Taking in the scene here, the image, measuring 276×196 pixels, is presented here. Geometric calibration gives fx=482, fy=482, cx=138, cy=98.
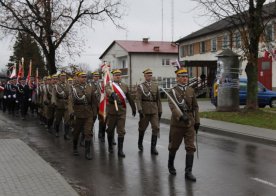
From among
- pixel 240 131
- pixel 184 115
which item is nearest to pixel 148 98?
pixel 184 115

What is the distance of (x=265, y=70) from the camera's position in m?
38.7

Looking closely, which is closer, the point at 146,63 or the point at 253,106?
the point at 253,106

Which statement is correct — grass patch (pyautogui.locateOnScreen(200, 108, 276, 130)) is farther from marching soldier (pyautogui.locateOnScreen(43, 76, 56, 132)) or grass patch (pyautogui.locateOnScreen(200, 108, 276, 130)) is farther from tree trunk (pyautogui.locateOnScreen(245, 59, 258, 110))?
marching soldier (pyautogui.locateOnScreen(43, 76, 56, 132))

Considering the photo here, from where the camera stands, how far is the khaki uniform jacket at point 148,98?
11086 mm

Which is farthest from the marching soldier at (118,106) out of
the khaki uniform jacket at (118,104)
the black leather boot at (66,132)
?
the black leather boot at (66,132)

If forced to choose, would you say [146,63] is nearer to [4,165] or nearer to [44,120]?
[44,120]

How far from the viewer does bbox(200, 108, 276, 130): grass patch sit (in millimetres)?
16844

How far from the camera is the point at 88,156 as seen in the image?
10328 millimetres

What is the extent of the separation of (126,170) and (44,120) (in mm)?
10028

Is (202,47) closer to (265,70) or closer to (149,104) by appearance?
(265,70)

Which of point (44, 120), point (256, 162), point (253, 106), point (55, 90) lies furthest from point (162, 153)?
point (253, 106)

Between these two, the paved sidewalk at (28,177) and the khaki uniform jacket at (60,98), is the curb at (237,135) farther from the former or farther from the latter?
the paved sidewalk at (28,177)

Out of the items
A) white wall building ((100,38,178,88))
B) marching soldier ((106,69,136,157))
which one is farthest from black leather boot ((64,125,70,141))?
white wall building ((100,38,178,88))

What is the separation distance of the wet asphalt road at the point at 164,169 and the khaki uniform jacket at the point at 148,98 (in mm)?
998
